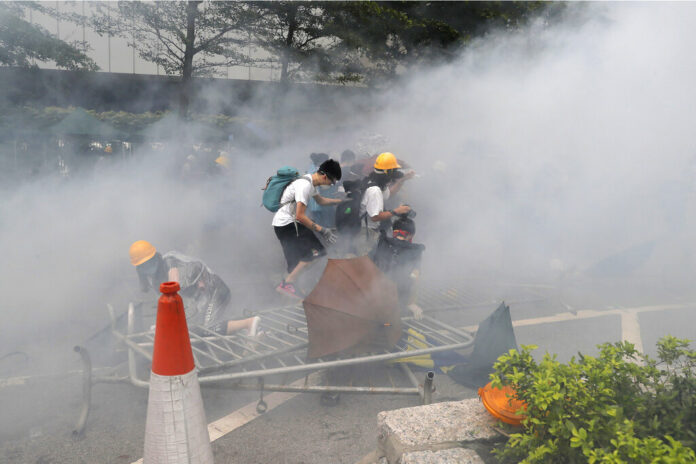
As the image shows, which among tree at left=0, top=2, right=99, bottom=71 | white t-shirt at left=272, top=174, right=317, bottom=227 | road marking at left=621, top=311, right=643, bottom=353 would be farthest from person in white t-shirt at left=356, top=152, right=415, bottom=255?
tree at left=0, top=2, right=99, bottom=71

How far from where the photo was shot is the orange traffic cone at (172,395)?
68.3 inches

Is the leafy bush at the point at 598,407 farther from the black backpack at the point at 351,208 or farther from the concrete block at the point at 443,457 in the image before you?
the black backpack at the point at 351,208

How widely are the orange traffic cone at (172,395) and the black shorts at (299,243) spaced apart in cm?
221

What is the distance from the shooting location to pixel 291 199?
12.9 feet

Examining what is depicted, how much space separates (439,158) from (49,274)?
4.74 meters

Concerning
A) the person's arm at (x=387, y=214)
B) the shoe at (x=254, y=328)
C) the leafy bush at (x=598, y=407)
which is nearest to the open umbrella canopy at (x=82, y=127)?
the person's arm at (x=387, y=214)

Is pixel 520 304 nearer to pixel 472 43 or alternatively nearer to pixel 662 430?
pixel 662 430

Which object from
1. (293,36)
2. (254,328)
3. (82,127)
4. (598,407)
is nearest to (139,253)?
(254,328)

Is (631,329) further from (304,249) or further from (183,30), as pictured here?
(183,30)

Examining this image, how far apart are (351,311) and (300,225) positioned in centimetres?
134

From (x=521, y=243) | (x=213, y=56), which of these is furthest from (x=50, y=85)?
(x=521, y=243)

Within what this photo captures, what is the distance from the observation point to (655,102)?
212 inches

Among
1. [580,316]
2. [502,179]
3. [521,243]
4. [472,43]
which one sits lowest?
[580,316]

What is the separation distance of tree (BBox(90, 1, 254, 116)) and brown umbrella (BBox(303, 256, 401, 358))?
479 centimetres
